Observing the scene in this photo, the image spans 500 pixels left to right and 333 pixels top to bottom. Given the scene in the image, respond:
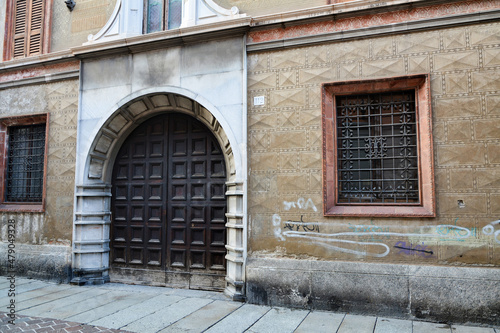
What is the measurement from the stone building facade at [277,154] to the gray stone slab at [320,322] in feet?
0.79

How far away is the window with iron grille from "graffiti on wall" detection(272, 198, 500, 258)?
14.6 ft

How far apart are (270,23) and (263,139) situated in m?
2.05

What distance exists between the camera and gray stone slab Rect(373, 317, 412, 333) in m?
4.95

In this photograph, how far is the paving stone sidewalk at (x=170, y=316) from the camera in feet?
16.5

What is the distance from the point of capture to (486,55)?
554 cm

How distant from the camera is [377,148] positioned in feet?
20.0

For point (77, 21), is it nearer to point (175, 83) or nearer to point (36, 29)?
point (36, 29)

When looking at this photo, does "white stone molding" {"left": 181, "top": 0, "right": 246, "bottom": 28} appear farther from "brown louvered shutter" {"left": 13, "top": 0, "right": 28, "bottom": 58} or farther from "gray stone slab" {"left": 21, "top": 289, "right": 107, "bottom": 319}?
"gray stone slab" {"left": 21, "top": 289, "right": 107, "bottom": 319}

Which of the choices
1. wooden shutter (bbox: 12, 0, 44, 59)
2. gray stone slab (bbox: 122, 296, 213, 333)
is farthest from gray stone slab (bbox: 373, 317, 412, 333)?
wooden shutter (bbox: 12, 0, 44, 59)

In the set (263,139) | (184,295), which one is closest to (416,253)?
(263,139)

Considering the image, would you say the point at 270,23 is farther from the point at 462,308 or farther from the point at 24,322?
the point at 24,322

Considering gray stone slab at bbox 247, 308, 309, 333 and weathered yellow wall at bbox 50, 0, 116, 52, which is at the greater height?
weathered yellow wall at bbox 50, 0, 116, 52

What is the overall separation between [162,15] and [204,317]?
19.6ft

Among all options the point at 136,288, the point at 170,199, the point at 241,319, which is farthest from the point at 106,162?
the point at 241,319
